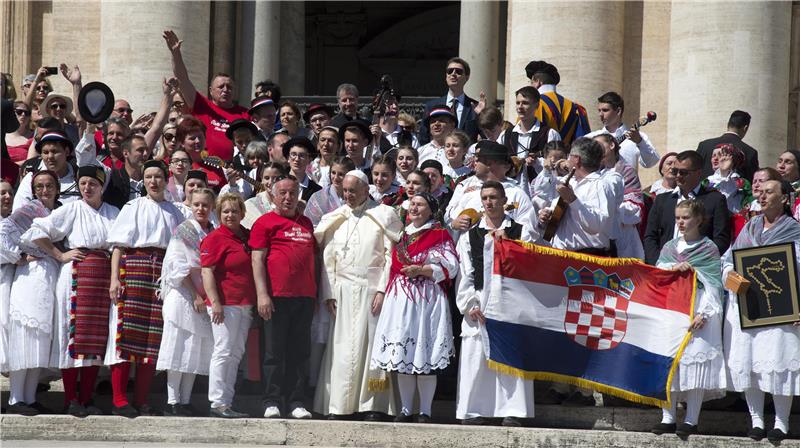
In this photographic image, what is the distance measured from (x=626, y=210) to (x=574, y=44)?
508 centimetres

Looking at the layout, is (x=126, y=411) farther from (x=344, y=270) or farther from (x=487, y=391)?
(x=487, y=391)

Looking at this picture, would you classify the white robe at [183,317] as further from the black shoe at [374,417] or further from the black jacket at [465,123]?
the black jacket at [465,123]

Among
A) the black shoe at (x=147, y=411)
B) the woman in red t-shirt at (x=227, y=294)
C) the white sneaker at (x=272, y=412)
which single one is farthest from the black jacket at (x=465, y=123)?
the black shoe at (x=147, y=411)

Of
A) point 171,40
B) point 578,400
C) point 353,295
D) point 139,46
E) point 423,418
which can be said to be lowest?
point 423,418

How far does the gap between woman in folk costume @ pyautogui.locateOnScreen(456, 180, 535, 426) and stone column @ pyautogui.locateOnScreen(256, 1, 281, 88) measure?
8.21 meters

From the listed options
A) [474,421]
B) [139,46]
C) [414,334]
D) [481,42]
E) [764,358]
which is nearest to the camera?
[764,358]

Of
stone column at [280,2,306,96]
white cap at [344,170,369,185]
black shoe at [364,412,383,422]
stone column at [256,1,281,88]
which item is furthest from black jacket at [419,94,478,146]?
stone column at [280,2,306,96]

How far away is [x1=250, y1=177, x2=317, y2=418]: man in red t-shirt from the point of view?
460 inches

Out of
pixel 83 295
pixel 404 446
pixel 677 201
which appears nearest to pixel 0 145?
pixel 83 295

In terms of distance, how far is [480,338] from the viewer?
37.4 ft

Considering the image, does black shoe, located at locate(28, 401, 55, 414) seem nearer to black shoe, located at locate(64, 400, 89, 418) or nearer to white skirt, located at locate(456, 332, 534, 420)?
black shoe, located at locate(64, 400, 89, 418)

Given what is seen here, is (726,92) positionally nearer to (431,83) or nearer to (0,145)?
(0,145)

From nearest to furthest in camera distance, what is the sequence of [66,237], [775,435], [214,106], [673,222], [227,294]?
[775,435]
[227,294]
[66,237]
[673,222]
[214,106]

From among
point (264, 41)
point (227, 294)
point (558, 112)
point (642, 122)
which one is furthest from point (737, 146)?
point (264, 41)
